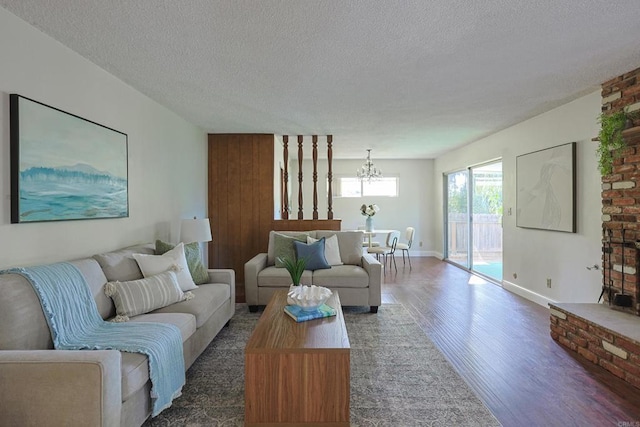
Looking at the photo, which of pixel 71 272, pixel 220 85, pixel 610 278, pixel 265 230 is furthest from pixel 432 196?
pixel 71 272

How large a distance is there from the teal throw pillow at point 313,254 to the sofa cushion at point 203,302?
1.05 m

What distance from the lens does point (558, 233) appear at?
396 cm

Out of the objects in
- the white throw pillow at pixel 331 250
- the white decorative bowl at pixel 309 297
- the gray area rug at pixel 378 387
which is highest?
the white throw pillow at pixel 331 250

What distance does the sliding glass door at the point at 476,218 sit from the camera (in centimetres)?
564

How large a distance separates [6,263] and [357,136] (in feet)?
15.1

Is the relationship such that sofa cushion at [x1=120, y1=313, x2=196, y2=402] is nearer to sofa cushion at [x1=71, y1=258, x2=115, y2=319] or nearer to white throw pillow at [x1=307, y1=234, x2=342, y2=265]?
sofa cushion at [x1=71, y1=258, x2=115, y2=319]

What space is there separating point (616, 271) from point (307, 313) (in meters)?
→ 2.89

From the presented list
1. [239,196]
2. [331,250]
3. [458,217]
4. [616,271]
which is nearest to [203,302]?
[331,250]

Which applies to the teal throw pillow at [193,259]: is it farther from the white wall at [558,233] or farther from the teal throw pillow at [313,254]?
the white wall at [558,233]

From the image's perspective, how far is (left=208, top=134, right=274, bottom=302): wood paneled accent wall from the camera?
5285 millimetres

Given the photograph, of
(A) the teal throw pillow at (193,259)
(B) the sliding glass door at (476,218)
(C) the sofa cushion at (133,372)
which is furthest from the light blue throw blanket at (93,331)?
(B) the sliding glass door at (476,218)

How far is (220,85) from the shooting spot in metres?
3.19

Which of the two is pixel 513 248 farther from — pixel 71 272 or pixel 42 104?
pixel 42 104

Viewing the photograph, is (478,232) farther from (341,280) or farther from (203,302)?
(203,302)
